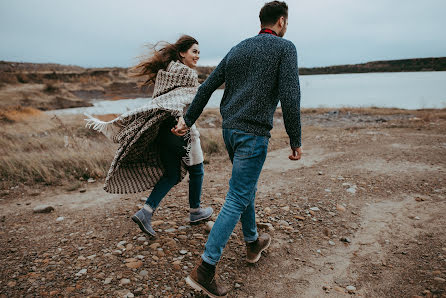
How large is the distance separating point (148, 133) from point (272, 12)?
154 centimetres

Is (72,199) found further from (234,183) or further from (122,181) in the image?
(234,183)

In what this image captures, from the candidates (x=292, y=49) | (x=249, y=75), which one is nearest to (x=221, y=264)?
(x=249, y=75)

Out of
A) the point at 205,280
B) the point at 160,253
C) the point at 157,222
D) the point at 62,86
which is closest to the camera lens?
the point at 205,280

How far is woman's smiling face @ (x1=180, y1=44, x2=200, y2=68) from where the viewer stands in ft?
10.2

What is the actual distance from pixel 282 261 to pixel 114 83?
39.0 m

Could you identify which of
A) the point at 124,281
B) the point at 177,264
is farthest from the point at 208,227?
the point at 124,281

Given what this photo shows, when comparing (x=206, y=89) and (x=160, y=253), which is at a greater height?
(x=206, y=89)

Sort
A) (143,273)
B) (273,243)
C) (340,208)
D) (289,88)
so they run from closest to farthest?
(289,88) < (143,273) < (273,243) < (340,208)

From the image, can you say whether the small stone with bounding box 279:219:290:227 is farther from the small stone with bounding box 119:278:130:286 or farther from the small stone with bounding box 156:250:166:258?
the small stone with bounding box 119:278:130:286

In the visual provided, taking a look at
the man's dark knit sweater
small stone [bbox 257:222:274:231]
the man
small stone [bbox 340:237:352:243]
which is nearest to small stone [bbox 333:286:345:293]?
small stone [bbox 340:237:352:243]

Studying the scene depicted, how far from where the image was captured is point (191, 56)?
10.3ft

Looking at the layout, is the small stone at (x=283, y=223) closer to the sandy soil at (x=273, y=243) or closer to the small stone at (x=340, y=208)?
the sandy soil at (x=273, y=243)

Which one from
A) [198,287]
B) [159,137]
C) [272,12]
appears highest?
[272,12]

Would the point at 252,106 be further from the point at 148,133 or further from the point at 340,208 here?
the point at 340,208
